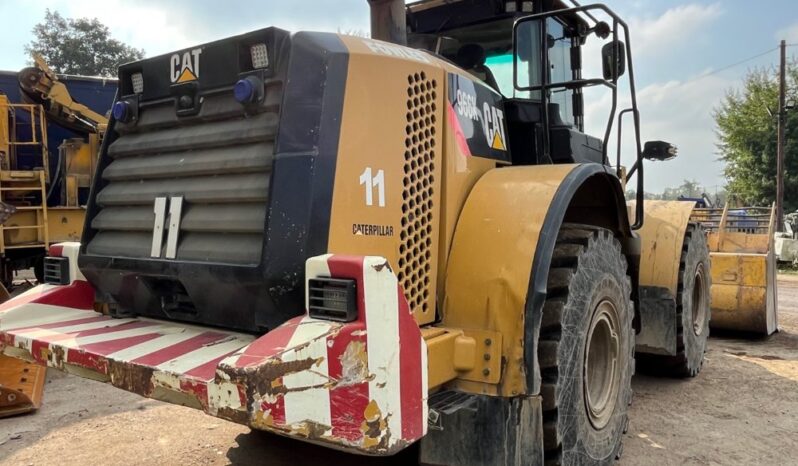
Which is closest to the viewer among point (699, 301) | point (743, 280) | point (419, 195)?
point (419, 195)

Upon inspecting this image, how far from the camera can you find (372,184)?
2527 millimetres

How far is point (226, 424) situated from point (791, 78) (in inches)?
1184

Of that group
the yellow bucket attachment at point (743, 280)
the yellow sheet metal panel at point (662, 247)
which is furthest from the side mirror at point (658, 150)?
the yellow bucket attachment at point (743, 280)

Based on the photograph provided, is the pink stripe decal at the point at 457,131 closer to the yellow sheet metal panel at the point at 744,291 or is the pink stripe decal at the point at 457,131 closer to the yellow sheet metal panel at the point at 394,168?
the yellow sheet metal panel at the point at 394,168

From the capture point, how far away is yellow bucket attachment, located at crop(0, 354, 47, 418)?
174 inches

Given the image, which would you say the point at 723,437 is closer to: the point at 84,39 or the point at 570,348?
the point at 570,348

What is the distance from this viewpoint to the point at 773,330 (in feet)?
22.4

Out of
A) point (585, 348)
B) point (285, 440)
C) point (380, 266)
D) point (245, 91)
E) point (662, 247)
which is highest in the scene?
point (245, 91)

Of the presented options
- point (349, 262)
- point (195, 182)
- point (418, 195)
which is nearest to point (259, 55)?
point (195, 182)

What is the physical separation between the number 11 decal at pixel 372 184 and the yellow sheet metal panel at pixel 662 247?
292 centimetres

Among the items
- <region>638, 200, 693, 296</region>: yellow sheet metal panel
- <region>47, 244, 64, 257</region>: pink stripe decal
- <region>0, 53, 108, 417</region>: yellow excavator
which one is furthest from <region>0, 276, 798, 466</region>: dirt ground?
<region>0, 53, 108, 417</region>: yellow excavator

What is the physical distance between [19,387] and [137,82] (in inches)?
112

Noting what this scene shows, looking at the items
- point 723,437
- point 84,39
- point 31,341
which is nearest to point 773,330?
point 723,437

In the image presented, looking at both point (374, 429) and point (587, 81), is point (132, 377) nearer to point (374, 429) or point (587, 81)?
point (374, 429)
